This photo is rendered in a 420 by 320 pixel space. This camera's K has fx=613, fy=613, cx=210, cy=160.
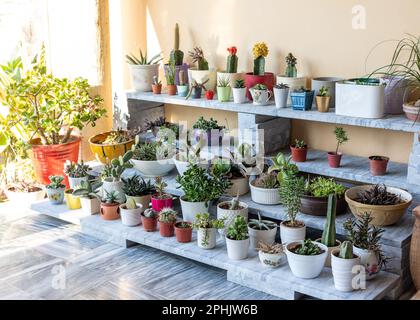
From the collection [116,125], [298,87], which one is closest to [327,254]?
[298,87]

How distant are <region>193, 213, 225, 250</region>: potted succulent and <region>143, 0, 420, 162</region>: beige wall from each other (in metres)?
1.23

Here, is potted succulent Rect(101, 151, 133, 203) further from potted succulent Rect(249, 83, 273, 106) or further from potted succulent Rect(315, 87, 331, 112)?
potted succulent Rect(315, 87, 331, 112)

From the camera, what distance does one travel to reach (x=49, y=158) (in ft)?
17.1

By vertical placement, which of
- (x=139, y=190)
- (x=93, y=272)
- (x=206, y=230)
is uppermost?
(x=139, y=190)

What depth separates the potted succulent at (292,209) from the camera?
3.78m

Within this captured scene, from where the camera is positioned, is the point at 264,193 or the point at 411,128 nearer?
the point at 411,128

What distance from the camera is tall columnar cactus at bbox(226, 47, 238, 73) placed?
4.78 metres

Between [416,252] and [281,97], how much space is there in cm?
147

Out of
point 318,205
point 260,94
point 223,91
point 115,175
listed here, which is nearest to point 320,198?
point 318,205

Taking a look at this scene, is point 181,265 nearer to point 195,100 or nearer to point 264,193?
point 264,193

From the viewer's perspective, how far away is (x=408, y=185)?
3826mm

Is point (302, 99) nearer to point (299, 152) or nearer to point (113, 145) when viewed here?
point (299, 152)

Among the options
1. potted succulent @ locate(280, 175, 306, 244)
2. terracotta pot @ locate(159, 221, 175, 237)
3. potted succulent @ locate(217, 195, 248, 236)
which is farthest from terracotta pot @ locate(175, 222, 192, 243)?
potted succulent @ locate(280, 175, 306, 244)

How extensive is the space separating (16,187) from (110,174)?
993 millimetres
